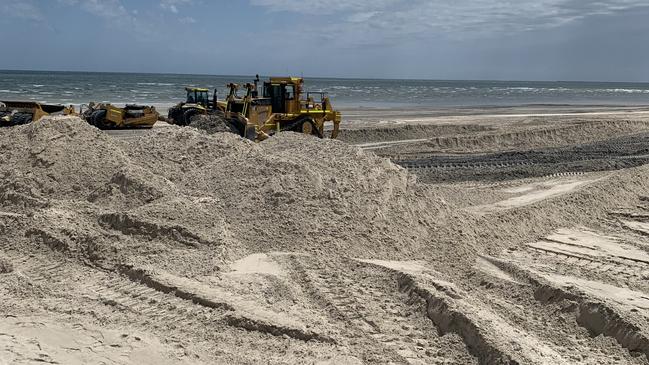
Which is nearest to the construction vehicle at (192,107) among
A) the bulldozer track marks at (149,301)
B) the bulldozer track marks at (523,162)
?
the bulldozer track marks at (523,162)

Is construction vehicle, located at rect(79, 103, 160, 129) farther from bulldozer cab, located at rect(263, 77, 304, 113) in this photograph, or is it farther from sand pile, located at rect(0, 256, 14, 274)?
sand pile, located at rect(0, 256, 14, 274)

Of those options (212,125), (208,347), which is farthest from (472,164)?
(208,347)

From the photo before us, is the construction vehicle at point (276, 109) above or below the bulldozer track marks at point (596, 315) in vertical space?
above

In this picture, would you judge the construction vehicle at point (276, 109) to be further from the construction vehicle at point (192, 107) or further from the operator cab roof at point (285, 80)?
the construction vehicle at point (192, 107)

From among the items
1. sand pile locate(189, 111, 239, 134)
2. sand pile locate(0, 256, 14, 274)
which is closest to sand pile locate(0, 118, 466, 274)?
sand pile locate(0, 256, 14, 274)

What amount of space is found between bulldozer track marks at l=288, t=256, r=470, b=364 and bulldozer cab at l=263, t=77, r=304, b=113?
11.9 m

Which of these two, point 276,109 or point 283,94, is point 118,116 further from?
point 283,94

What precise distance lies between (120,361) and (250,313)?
1070mm

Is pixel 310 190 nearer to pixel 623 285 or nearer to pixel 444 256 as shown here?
pixel 444 256

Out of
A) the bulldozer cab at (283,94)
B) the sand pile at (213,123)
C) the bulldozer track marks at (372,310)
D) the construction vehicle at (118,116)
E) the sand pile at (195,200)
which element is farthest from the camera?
the construction vehicle at (118,116)

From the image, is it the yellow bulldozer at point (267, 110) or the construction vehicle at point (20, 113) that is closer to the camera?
the yellow bulldozer at point (267, 110)

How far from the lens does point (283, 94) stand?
58.4 feet

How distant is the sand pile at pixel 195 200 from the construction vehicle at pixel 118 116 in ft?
39.3

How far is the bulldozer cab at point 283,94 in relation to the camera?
58.3 feet
